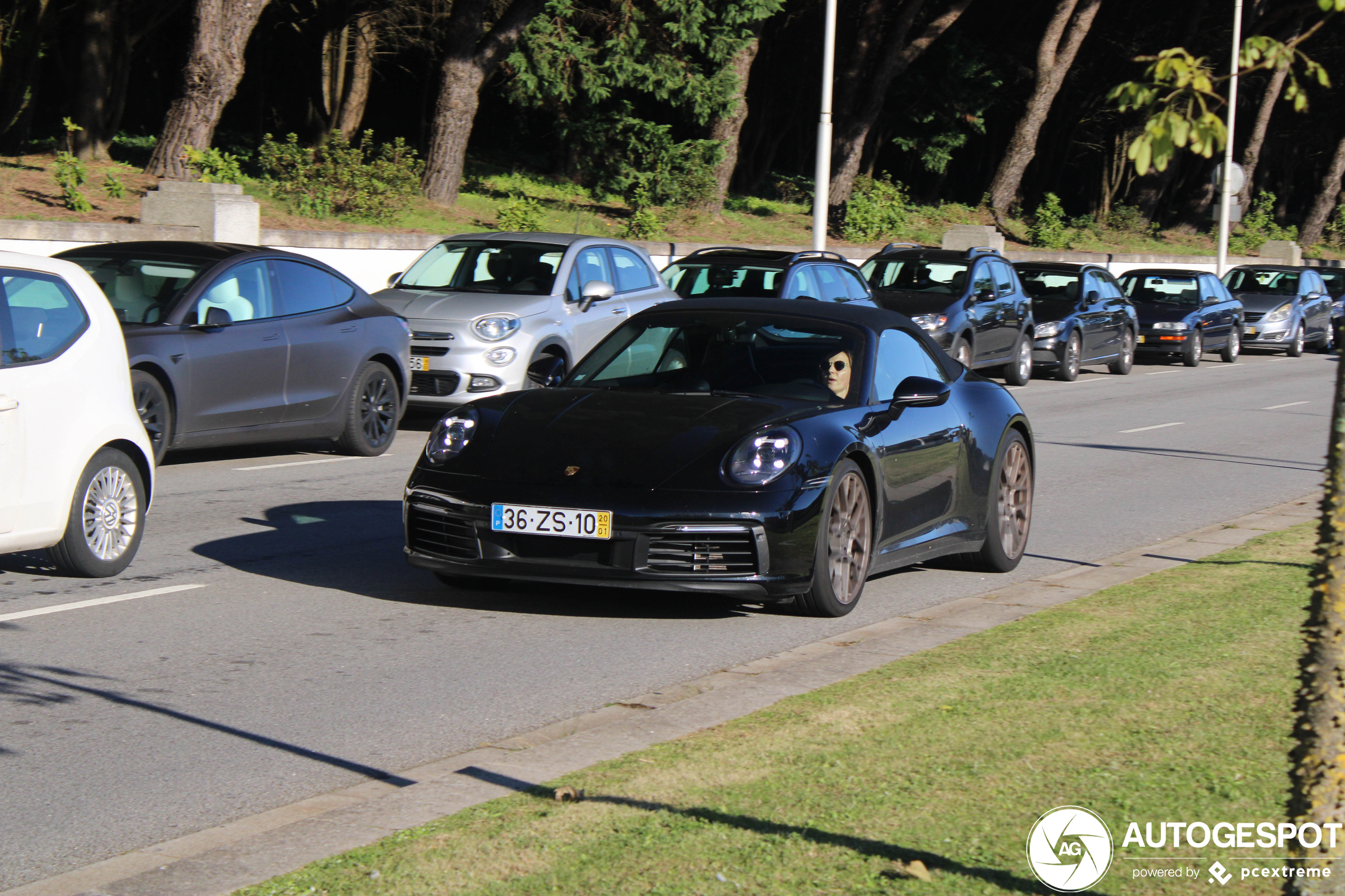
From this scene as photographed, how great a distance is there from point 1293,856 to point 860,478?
463 centimetres

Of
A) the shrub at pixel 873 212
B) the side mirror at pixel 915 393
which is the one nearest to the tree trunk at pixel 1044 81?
the shrub at pixel 873 212

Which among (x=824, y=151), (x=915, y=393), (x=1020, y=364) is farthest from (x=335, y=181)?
(x=915, y=393)

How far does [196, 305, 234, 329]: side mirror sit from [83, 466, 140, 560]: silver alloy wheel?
3656 millimetres

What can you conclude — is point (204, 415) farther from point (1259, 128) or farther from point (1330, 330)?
point (1259, 128)

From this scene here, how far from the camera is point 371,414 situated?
1392cm

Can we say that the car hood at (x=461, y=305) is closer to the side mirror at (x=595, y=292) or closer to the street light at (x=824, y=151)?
the side mirror at (x=595, y=292)

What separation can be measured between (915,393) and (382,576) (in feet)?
9.67

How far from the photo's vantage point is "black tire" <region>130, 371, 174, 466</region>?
11469 millimetres

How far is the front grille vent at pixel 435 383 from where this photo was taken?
611 inches

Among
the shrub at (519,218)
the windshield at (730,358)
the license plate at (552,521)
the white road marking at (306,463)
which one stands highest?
the shrub at (519,218)

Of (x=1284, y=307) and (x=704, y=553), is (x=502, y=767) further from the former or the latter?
(x=1284, y=307)

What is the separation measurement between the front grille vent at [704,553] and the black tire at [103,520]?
2.88 metres

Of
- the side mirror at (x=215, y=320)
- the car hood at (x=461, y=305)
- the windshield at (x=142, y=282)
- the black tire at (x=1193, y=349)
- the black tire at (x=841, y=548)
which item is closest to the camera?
the black tire at (x=841, y=548)
